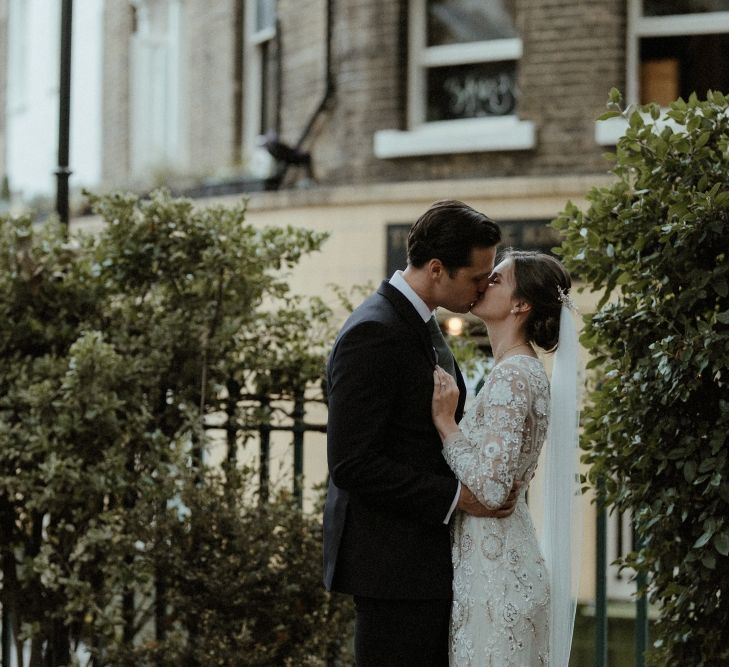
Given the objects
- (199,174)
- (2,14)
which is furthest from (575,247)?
(2,14)

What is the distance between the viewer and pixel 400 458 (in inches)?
147

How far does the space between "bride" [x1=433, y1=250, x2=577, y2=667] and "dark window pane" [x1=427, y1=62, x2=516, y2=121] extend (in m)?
6.19

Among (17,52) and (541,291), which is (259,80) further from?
(541,291)

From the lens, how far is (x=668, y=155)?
428cm

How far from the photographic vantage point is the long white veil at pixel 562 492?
3936mm

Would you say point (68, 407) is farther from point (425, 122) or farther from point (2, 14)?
point (2, 14)

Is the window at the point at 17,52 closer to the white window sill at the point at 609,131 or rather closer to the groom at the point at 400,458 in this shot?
the white window sill at the point at 609,131

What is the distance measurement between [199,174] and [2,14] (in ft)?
24.1

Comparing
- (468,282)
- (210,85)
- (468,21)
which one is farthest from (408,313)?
(210,85)

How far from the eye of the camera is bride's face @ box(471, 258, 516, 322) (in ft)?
12.8

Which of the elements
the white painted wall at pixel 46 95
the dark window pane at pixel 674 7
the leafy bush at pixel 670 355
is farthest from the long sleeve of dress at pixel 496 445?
the white painted wall at pixel 46 95

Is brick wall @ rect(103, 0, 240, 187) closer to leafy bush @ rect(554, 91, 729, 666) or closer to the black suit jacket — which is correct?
leafy bush @ rect(554, 91, 729, 666)

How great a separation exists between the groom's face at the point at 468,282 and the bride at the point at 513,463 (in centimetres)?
7

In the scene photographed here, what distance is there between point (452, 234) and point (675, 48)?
6.54 m
